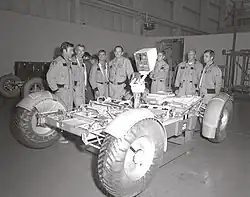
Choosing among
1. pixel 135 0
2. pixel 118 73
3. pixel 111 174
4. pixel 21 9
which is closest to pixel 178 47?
pixel 135 0

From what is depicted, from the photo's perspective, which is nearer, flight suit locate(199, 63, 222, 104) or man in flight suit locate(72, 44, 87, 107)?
man in flight suit locate(72, 44, 87, 107)

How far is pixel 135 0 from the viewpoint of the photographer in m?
12.3

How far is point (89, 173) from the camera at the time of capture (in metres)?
2.65

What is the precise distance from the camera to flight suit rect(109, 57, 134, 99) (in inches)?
181

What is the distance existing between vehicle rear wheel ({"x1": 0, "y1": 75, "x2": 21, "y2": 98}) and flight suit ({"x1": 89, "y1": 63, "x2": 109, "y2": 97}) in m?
3.87

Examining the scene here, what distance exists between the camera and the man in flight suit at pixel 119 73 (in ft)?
15.0

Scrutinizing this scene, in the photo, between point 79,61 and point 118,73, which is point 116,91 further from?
point 79,61

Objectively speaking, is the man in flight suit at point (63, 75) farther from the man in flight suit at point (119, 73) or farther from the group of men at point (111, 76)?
the man in flight suit at point (119, 73)

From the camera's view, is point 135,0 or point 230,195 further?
point 135,0

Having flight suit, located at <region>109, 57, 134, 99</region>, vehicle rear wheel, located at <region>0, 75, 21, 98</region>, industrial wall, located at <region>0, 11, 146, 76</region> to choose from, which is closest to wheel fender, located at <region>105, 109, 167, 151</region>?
flight suit, located at <region>109, 57, 134, 99</region>

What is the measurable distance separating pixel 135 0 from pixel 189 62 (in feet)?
28.8

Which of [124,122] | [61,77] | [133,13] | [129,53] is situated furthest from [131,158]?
[133,13]

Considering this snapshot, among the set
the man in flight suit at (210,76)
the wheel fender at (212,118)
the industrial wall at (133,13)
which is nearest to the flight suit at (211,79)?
the man in flight suit at (210,76)

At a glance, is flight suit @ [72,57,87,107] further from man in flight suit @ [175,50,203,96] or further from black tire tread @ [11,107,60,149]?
man in flight suit @ [175,50,203,96]
